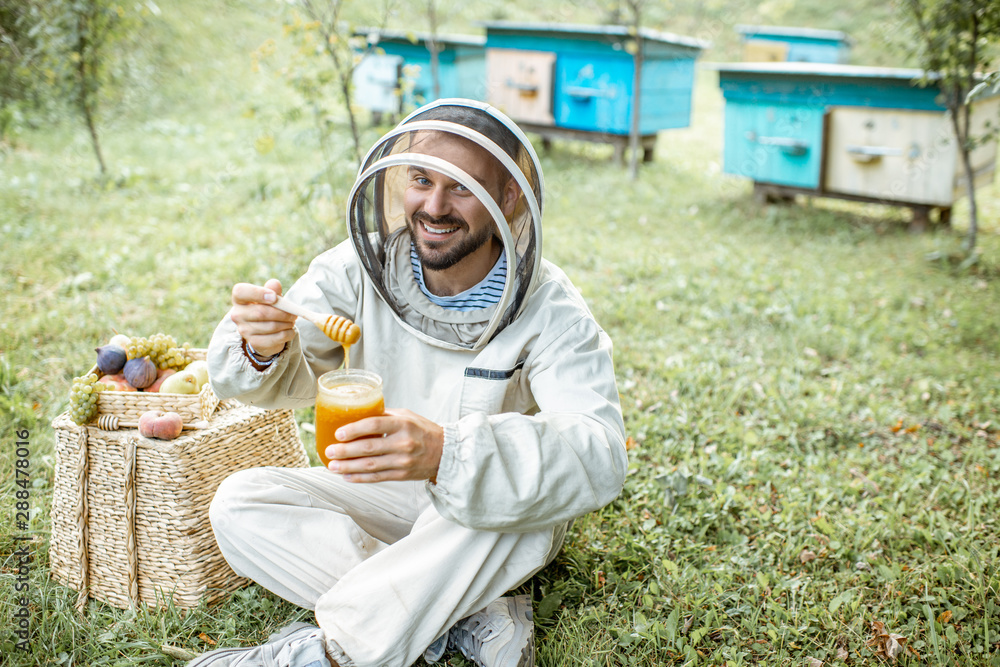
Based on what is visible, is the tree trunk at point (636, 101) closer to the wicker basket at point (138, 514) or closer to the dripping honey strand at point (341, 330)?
the wicker basket at point (138, 514)

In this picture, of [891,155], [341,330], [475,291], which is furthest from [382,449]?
[891,155]

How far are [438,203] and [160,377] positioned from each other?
1254mm

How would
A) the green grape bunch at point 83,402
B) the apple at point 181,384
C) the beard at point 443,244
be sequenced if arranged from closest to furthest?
the beard at point 443,244 < the green grape bunch at point 83,402 < the apple at point 181,384

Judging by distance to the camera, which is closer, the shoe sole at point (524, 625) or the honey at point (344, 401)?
the honey at point (344, 401)

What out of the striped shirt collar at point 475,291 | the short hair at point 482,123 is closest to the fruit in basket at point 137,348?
the striped shirt collar at point 475,291

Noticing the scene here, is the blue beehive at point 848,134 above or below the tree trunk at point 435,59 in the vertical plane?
below

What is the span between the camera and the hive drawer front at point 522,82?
8675 mm

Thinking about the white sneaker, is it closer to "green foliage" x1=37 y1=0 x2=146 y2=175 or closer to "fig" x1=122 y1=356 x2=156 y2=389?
"fig" x1=122 y1=356 x2=156 y2=389

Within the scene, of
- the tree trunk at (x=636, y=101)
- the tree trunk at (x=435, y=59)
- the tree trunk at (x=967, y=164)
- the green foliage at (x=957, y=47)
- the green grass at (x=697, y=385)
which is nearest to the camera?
Result: the green grass at (x=697, y=385)

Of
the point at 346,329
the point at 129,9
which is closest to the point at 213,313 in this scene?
the point at 346,329

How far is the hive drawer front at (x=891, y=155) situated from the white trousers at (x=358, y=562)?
5714 millimetres

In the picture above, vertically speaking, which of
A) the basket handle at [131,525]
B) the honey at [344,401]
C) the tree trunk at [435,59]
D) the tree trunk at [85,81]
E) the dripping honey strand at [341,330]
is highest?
the tree trunk at [435,59]

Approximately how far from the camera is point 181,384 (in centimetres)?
250

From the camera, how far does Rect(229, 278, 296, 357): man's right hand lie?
1904 millimetres
